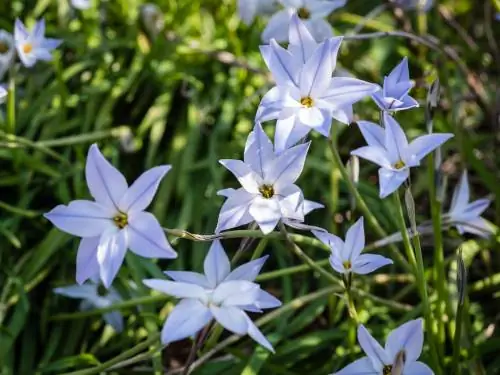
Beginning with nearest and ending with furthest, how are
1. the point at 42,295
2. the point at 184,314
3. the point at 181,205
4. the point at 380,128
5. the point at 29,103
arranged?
1. the point at 184,314
2. the point at 380,128
3. the point at 42,295
4. the point at 181,205
5. the point at 29,103

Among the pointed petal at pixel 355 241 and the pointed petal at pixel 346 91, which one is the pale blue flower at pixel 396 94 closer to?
the pointed petal at pixel 346 91

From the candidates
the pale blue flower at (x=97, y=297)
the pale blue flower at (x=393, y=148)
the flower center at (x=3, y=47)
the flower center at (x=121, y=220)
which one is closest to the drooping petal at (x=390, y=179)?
the pale blue flower at (x=393, y=148)

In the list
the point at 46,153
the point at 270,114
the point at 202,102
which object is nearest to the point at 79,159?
the point at 46,153

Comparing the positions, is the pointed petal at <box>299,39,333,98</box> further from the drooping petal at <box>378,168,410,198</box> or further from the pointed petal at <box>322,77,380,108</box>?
the drooping petal at <box>378,168,410,198</box>

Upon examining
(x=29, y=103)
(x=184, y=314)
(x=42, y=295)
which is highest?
(x=29, y=103)

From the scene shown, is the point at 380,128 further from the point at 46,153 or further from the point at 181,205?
the point at 46,153

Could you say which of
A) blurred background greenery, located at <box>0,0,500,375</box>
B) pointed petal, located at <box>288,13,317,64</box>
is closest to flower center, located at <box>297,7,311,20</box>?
blurred background greenery, located at <box>0,0,500,375</box>
